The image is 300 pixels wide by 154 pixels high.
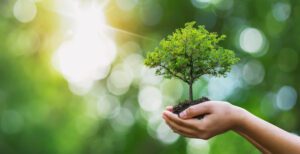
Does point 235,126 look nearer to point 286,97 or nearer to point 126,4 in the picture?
point 286,97

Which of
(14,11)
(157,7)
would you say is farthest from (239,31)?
(14,11)

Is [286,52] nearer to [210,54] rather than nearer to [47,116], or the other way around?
[47,116]

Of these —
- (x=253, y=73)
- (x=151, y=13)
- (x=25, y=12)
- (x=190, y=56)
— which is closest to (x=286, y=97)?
(x=253, y=73)

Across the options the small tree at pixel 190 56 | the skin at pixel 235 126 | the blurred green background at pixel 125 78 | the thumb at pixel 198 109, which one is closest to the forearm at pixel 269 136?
the skin at pixel 235 126

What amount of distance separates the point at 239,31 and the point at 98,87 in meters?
3.92

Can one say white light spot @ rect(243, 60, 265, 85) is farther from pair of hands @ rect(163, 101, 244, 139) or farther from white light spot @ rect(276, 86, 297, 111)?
pair of hands @ rect(163, 101, 244, 139)

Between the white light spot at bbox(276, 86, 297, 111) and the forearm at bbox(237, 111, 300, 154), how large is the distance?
7.43 m

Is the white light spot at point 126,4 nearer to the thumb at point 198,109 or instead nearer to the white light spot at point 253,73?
the white light spot at point 253,73

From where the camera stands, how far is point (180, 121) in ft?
9.75

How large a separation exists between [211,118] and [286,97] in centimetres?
778

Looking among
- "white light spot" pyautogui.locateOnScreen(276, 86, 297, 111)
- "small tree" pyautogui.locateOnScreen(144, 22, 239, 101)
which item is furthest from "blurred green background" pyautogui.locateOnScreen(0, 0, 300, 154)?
"small tree" pyautogui.locateOnScreen(144, 22, 239, 101)

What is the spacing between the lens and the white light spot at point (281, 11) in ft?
35.8

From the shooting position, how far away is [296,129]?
9914mm

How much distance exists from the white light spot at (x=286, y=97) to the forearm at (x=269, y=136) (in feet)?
24.4
